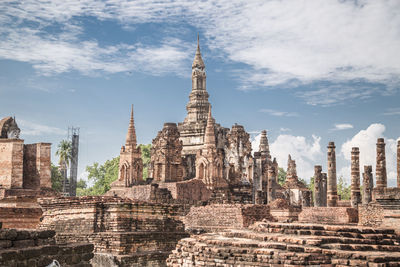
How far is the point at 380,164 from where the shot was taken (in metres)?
22.5

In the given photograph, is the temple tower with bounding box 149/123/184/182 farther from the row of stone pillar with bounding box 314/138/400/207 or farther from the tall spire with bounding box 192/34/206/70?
the tall spire with bounding box 192/34/206/70

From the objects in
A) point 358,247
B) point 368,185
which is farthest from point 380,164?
point 358,247

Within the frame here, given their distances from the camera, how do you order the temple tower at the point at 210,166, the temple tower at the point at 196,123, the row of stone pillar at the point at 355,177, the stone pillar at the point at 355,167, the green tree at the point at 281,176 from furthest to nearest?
the green tree at the point at 281,176
the temple tower at the point at 196,123
the temple tower at the point at 210,166
the stone pillar at the point at 355,167
the row of stone pillar at the point at 355,177

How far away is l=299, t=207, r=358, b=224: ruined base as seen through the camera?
70.0 ft

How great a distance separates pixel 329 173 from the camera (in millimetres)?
27484

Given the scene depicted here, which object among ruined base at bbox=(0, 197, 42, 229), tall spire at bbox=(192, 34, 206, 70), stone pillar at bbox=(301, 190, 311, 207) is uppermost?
tall spire at bbox=(192, 34, 206, 70)

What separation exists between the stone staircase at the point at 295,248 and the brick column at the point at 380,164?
1298cm

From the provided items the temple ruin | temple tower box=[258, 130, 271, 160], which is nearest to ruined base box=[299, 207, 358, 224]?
the temple ruin

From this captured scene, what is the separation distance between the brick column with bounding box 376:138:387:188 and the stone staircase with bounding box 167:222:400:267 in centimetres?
1298

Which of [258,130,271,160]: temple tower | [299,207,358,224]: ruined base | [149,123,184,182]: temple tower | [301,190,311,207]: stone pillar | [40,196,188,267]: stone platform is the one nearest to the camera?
[40,196,188,267]: stone platform

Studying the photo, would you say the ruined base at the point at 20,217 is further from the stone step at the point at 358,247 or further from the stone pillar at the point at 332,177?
the stone pillar at the point at 332,177

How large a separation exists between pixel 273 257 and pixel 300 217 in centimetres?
1569

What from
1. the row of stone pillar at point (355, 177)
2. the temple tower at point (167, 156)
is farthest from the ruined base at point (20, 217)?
the temple tower at point (167, 156)

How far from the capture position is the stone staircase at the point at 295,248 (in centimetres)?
731
